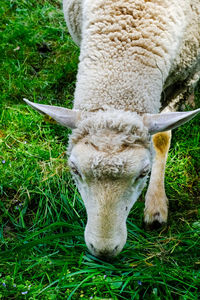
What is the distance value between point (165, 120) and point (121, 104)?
36 centimetres

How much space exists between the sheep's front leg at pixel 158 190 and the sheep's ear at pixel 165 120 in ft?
3.89

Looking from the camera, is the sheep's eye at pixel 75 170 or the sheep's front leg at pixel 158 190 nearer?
the sheep's eye at pixel 75 170

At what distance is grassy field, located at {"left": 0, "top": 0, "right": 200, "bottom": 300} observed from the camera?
108 inches

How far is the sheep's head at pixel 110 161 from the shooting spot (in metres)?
2.45

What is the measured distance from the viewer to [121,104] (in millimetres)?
2734

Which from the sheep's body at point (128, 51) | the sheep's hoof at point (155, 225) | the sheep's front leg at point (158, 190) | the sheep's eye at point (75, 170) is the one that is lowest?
the sheep's hoof at point (155, 225)

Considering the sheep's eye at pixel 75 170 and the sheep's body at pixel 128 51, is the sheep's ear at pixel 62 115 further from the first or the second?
the sheep's eye at pixel 75 170

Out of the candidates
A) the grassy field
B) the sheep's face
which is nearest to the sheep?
the sheep's face

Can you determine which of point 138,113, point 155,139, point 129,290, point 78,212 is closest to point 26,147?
point 78,212

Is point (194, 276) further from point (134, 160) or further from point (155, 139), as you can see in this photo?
point (155, 139)

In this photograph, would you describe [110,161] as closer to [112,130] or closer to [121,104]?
[112,130]

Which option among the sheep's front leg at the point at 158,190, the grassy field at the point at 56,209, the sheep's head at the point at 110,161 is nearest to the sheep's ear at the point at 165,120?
the sheep's head at the point at 110,161

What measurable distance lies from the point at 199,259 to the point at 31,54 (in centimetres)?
360

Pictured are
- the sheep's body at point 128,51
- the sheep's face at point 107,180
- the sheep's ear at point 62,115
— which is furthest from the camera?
the sheep's body at point 128,51
